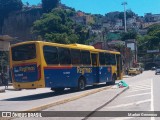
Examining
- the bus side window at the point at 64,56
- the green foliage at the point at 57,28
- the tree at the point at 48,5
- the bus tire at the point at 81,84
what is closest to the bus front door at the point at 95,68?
the bus tire at the point at 81,84

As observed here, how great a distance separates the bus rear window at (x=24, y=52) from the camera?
61.1 feet

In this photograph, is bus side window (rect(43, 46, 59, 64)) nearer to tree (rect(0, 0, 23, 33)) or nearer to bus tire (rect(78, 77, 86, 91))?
bus tire (rect(78, 77, 86, 91))

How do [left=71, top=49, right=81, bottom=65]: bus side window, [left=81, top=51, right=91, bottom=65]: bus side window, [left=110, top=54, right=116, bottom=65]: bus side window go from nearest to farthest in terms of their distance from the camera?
[left=71, top=49, right=81, bottom=65]: bus side window, [left=81, top=51, right=91, bottom=65]: bus side window, [left=110, top=54, right=116, bottom=65]: bus side window

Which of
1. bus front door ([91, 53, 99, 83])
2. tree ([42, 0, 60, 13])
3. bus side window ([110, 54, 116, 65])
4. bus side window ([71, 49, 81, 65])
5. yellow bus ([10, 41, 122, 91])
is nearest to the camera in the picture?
yellow bus ([10, 41, 122, 91])

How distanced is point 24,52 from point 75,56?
4.21m

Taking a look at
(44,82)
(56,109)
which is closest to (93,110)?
(56,109)

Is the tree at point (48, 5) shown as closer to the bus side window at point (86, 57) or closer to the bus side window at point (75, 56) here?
the bus side window at point (86, 57)

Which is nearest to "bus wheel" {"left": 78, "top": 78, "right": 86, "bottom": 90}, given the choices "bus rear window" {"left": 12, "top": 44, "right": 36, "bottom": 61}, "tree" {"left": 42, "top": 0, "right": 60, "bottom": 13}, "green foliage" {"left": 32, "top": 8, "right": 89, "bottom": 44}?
"bus rear window" {"left": 12, "top": 44, "right": 36, "bottom": 61}

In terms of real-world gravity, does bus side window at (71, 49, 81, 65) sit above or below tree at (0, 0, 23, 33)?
below

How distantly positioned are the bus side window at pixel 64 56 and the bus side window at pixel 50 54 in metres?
0.48

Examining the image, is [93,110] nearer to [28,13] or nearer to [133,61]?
[133,61]

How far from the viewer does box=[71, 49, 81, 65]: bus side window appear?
21.9m

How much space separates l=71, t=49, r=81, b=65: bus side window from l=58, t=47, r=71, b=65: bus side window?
557 mm

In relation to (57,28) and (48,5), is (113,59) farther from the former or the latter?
(48,5)
